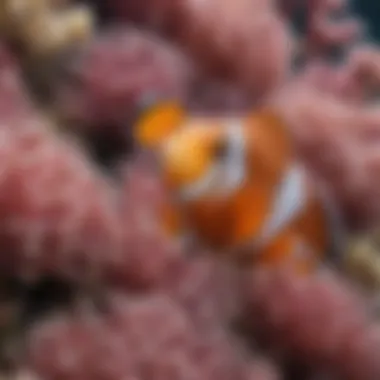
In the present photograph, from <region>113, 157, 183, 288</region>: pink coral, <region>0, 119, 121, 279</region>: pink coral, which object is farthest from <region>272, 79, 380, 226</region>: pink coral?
<region>0, 119, 121, 279</region>: pink coral

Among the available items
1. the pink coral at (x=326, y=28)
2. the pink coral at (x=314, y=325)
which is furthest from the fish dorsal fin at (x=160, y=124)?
the pink coral at (x=326, y=28)

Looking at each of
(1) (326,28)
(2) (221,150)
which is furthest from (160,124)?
(1) (326,28)

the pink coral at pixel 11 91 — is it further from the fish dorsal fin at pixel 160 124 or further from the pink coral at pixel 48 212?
the fish dorsal fin at pixel 160 124

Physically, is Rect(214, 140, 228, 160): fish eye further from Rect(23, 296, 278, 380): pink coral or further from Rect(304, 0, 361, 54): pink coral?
Rect(304, 0, 361, 54): pink coral

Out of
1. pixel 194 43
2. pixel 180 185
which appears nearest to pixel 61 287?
pixel 180 185

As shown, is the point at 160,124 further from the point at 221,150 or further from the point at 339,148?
the point at 339,148

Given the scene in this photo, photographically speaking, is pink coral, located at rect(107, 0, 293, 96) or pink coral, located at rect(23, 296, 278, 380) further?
pink coral, located at rect(107, 0, 293, 96)

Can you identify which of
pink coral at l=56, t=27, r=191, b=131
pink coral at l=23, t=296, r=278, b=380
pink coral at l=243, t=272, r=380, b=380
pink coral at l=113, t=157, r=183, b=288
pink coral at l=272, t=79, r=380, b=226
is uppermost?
pink coral at l=272, t=79, r=380, b=226

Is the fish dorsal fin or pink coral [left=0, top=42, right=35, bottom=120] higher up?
pink coral [left=0, top=42, right=35, bottom=120]
